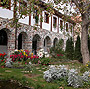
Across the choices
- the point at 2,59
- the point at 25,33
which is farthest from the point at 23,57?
the point at 25,33

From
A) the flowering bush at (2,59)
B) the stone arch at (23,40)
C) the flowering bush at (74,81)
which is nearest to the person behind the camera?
Result: the flowering bush at (74,81)

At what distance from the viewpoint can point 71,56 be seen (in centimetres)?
1288

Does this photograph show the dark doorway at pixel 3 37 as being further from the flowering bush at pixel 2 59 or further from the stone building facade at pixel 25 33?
the flowering bush at pixel 2 59

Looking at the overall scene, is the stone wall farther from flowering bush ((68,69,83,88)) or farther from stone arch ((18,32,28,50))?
flowering bush ((68,69,83,88))

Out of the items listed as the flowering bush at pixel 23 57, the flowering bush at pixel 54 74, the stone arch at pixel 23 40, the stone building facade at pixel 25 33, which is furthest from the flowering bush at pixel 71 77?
the stone arch at pixel 23 40

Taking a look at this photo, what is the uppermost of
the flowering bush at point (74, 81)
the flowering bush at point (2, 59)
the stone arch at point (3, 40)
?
the stone arch at point (3, 40)

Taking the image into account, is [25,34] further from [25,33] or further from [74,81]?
[74,81]

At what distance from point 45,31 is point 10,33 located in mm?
5001

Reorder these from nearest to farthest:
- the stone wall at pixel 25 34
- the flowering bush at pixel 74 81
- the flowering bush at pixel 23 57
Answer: the flowering bush at pixel 74 81 → the flowering bush at pixel 23 57 → the stone wall at pixel 25 34

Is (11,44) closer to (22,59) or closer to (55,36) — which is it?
(22,59)

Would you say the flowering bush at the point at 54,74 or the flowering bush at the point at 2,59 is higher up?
the flowering bush at the point at 2,59

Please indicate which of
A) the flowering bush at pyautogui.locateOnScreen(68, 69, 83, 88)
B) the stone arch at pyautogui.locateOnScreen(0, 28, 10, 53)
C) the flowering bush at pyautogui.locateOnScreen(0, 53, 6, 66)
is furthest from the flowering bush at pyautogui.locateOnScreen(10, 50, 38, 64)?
the flowering bush at pyautogui.locateOnScreen(68, 69, 83, 88)

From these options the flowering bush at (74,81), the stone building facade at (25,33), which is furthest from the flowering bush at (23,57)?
the flowering bush at (74,81)

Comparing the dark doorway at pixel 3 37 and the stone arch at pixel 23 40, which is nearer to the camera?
the dark doorway at pixel 3 37
